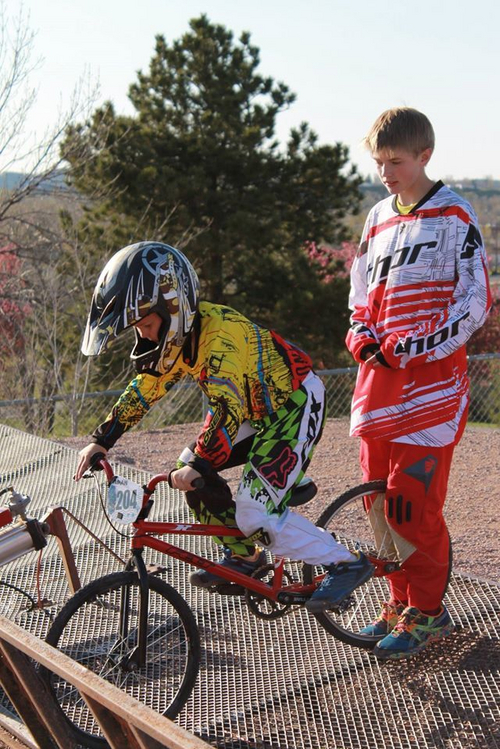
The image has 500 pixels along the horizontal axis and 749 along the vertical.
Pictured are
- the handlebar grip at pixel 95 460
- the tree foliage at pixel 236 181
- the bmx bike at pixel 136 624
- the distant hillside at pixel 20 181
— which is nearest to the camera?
the bmx bike at pixel 136 624

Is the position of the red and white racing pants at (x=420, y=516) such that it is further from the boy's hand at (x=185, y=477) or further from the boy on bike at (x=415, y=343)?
the boy's hand at (x=185, y=477)

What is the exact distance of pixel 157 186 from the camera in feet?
64.6

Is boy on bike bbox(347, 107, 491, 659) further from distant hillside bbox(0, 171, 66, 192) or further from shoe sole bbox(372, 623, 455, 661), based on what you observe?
distant hillside bbox(0, 171, 66, 192)

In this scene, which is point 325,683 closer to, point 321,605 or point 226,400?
point 321,605

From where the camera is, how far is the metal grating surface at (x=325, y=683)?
3.20m

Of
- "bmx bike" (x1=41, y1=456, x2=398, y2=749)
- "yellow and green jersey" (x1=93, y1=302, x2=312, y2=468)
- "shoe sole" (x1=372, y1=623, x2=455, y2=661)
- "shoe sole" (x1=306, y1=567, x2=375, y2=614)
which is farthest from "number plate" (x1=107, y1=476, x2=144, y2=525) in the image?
"shoe sole" (x1=372, y1=623, x2=455, y2=661)

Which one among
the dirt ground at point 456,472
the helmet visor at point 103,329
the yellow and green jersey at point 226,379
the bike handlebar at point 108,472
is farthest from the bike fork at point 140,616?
the dirt ground at point 456,472

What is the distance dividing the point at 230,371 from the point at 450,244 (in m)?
1.02

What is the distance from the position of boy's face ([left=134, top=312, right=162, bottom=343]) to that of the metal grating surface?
1237mm

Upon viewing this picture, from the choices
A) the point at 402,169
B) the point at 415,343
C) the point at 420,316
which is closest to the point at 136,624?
the point at 415,343

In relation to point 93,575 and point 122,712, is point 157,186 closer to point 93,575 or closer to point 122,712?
point 93,575

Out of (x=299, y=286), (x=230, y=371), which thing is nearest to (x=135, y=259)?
(x=230, y=371)

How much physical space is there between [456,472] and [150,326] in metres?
4.86

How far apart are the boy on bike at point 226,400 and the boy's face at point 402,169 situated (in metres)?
0.77
